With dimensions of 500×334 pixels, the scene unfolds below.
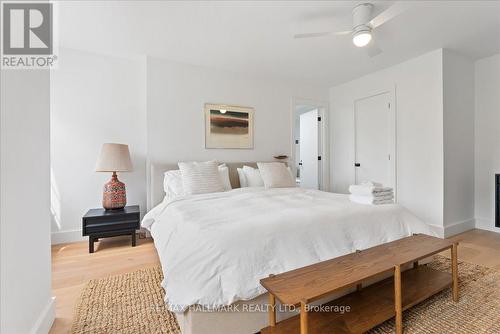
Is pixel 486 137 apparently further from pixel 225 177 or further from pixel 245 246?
pixel 245 246

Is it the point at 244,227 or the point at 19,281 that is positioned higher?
the point at 244,227

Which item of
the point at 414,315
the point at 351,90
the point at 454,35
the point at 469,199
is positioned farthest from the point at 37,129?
the point at 469,199

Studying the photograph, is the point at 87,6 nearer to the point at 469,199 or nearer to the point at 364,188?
the point at 364,188

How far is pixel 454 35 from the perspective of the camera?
2688 millimetres

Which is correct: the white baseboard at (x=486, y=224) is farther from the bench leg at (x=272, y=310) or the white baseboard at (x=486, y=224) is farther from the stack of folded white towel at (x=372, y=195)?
the bench leg at (x=272, y=310)

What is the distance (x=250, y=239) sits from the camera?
132cm

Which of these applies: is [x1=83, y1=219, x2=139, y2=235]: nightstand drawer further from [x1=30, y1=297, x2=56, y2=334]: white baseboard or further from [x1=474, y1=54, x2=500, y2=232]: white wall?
[x1=474, y1=54, x2=500, y2=232]: white wall

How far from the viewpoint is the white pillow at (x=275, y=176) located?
3164mm

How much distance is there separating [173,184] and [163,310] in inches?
59.2

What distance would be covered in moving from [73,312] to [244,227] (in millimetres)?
1403

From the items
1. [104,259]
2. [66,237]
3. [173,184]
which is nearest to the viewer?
[104,259]

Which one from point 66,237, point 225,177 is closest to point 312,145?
point 225,177

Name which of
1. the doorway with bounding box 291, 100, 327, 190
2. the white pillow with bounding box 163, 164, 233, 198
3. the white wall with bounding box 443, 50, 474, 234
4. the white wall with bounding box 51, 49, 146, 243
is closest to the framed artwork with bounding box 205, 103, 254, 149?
the white pillow with bounding box 163, 164, 233, 198

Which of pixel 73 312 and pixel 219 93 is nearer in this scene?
pixel 73 312
